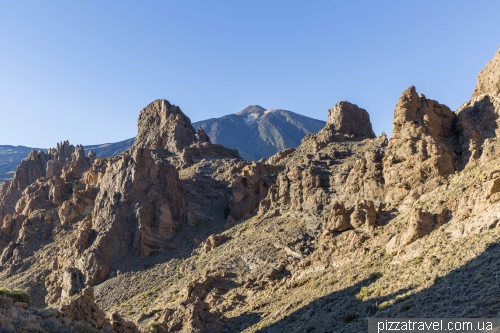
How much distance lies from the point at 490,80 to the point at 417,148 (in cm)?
1193

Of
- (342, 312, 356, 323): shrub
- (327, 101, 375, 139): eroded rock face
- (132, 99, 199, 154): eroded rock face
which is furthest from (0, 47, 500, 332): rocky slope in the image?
(132, 99, 199, 154): eroded rock face

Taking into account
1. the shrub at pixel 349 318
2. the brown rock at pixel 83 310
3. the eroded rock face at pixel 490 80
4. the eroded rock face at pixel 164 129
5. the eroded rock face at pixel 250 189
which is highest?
the eroded rock face at pixel 164 129

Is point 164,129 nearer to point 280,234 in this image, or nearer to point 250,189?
point 250,189

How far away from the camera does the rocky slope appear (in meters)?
32.3

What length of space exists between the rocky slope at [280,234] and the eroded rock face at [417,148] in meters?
0.17

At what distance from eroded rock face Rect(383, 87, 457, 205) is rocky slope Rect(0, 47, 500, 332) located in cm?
17

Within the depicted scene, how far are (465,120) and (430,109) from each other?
14.2ft

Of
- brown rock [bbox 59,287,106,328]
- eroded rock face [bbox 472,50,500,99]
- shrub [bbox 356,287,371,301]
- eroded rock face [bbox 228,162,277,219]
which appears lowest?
shrub [bbox 356,287,371,301]

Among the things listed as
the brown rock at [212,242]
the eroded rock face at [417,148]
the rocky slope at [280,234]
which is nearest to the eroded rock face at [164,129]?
the rocky slope at [280,234]

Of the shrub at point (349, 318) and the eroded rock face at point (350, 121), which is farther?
the eroded rock face at point (350, 121)

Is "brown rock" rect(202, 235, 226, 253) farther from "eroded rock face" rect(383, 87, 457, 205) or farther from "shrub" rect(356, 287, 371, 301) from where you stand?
"shrub" rect(356, 287, 371, 301)

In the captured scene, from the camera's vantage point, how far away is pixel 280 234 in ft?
196

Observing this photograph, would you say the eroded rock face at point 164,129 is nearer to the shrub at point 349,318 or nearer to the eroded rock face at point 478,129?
the eroded rock face at point 478,129

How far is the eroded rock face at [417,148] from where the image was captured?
48125mm
